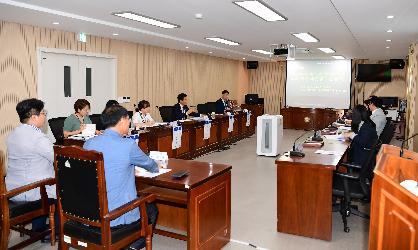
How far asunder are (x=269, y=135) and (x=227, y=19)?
328cm

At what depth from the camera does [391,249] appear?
6.33ft

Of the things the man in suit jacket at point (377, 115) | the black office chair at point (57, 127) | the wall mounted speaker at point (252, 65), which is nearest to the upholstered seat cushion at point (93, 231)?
the black office chair at point (57, 127)

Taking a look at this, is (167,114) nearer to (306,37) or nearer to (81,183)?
(306,37)

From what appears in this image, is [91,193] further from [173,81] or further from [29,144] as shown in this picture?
[173,81]

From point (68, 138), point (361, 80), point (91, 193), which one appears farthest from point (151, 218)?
point (361, 80)

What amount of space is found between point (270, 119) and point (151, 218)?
5.59m

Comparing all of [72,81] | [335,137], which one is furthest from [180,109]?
[335,137]

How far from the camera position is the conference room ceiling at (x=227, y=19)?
4.91 m

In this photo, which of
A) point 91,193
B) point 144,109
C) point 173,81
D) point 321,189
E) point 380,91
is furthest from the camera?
point 380,91

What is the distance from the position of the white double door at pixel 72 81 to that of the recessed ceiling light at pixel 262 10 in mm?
3840

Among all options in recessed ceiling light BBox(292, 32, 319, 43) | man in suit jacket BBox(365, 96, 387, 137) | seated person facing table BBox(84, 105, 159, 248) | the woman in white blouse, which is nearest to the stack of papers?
the woman in white blouse

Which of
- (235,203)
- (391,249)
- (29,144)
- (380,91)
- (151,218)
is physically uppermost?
(380,91)

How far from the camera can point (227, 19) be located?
5.96m

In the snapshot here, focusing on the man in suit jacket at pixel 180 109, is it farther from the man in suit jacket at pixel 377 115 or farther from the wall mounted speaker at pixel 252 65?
the wall mounted speaker at pixel 252 65
